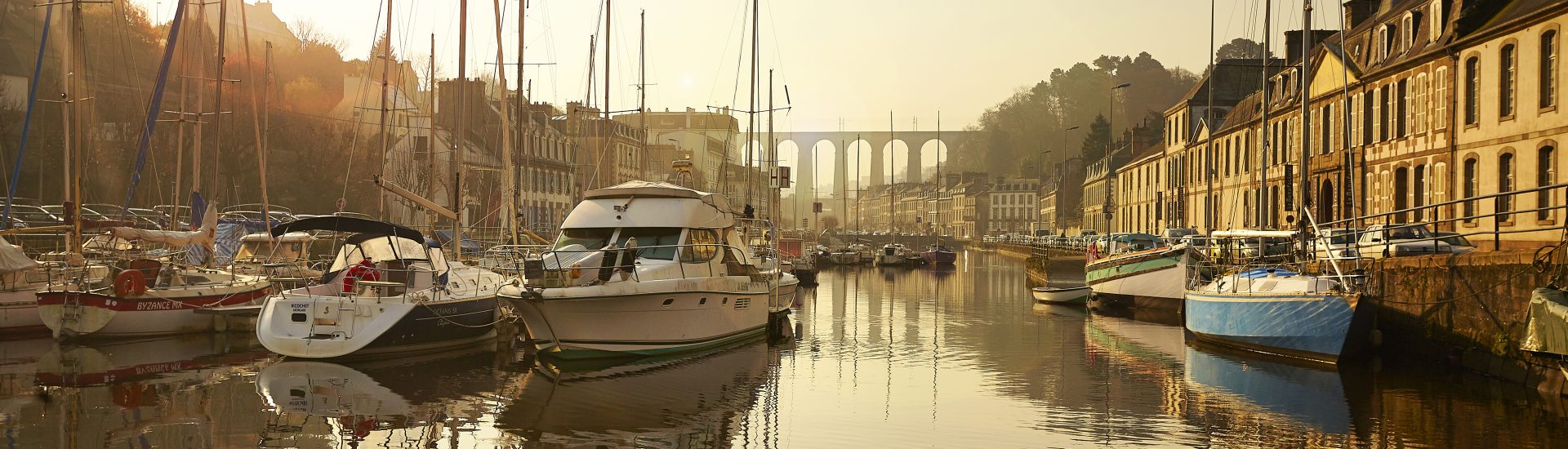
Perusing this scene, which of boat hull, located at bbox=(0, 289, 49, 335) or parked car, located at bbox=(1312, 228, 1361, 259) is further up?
parked car, located at bbox=(1312, 228, 1361, 259)

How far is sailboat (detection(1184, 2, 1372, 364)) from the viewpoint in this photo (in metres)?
19.1

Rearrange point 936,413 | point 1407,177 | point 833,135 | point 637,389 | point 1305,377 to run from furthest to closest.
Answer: point 833,135 < point 1407,177 < point 1305,377 < point 637,389 < point 936,413

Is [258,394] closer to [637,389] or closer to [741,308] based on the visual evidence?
[637,389]

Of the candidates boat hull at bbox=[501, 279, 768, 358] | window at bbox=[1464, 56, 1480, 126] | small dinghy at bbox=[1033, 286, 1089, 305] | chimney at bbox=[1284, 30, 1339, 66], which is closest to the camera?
boat hull at bbox=[501, 279, 768, 358]

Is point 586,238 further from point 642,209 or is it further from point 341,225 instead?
point 341,225

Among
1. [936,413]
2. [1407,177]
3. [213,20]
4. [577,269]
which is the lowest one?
[936,413]

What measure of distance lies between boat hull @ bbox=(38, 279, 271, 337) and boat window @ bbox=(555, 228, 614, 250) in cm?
758

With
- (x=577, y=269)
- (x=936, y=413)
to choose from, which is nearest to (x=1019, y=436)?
(x=936, y=413)

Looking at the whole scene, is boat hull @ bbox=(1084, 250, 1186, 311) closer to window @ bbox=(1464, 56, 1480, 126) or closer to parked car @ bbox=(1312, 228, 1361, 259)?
parked car @ bbox=(1312, 228, 1361, 259)

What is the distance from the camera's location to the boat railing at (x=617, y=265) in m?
19.4

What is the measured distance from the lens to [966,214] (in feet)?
548

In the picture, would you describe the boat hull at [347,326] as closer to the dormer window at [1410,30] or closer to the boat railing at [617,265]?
the boat railing at [617,265]

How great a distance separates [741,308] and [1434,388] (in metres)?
11.9

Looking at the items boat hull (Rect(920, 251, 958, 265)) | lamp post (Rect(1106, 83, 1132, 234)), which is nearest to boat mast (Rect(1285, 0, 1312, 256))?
lamp post (Rect(1106, 83, 1132, 234))
